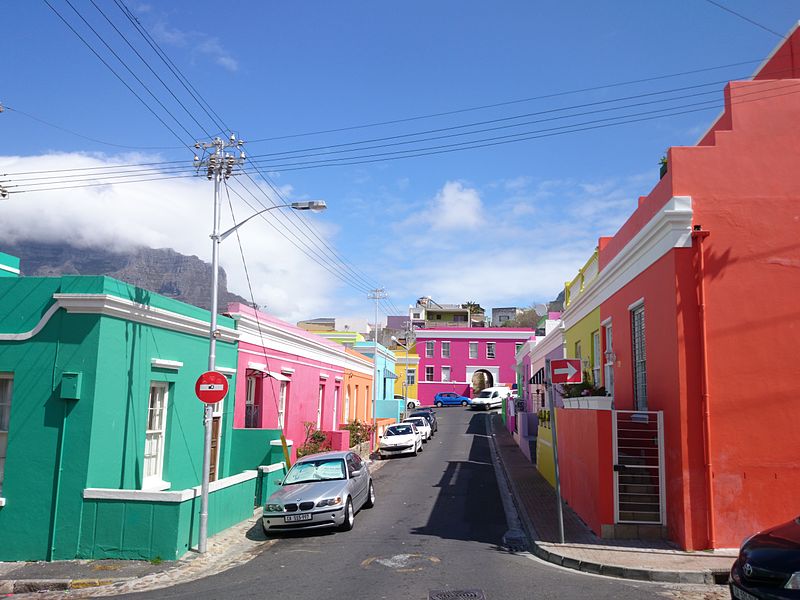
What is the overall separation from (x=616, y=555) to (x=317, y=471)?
693 centimetres

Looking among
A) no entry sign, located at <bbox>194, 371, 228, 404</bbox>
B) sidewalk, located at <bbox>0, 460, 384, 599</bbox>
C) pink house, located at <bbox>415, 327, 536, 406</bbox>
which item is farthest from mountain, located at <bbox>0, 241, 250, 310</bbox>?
pink house, located at <bbox>415, 327, 536, 406</bbox>

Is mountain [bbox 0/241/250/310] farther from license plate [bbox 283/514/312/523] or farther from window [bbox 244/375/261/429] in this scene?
license plate [bbox 283/514/312/523]

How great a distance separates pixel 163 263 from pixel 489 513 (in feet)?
140

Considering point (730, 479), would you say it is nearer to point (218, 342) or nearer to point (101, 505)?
point (101, 505)

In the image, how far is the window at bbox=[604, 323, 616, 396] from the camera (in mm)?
16484

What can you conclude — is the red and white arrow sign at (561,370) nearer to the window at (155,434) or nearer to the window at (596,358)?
the window at (596,358)

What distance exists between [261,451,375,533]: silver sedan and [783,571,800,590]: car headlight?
8.48 metres

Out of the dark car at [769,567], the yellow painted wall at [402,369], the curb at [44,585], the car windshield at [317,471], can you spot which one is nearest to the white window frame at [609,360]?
the car windshield at [317,471]

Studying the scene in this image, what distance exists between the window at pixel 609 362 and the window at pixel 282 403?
33.1 ft

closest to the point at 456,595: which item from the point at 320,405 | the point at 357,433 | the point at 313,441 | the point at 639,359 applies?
the point at 639,359

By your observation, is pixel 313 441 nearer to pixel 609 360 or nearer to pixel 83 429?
pixel 609 360

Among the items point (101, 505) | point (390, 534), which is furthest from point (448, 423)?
point (101, 505)

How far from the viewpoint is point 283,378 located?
20.1 metres

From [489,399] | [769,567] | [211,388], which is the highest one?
[211,388]
